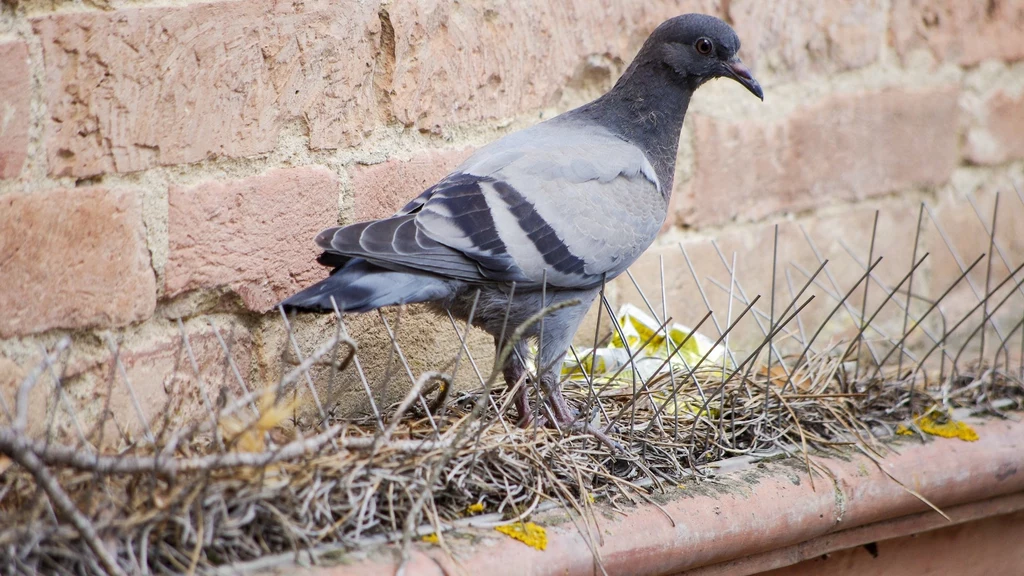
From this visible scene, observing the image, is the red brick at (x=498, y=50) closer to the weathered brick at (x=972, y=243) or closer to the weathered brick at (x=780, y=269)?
the weathered brick at (x=780, y=269)

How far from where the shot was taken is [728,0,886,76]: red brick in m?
2.52

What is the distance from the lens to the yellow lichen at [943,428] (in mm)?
1876

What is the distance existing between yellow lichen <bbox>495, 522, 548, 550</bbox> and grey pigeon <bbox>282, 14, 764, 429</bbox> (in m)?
0.24

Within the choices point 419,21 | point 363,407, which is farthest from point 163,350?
point 419,21

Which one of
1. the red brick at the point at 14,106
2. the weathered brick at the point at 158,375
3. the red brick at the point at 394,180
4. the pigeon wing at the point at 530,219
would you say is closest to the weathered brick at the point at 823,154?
the pigeon wing at the point at 530,219

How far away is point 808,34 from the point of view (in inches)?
103

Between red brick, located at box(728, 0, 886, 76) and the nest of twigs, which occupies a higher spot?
red brick, located at box(728, 0, 886, 76)

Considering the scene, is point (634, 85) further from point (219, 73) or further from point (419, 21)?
point (219, 73)

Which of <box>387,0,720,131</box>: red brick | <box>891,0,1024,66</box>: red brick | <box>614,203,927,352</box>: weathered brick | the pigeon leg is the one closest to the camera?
the pigeon leg

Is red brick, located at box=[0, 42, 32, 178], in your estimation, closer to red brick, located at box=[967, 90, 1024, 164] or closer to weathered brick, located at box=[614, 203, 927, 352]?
weathered brick, located at box=[614, 203, 927, 352]

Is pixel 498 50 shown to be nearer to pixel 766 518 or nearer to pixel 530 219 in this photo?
pixel 530 219

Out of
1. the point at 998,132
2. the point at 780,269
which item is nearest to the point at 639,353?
the point at 780,269

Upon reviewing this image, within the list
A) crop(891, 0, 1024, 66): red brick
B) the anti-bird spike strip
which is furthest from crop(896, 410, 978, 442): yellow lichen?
crop(891, 0, 1024, 66): red brick

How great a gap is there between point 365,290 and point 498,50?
72cm
